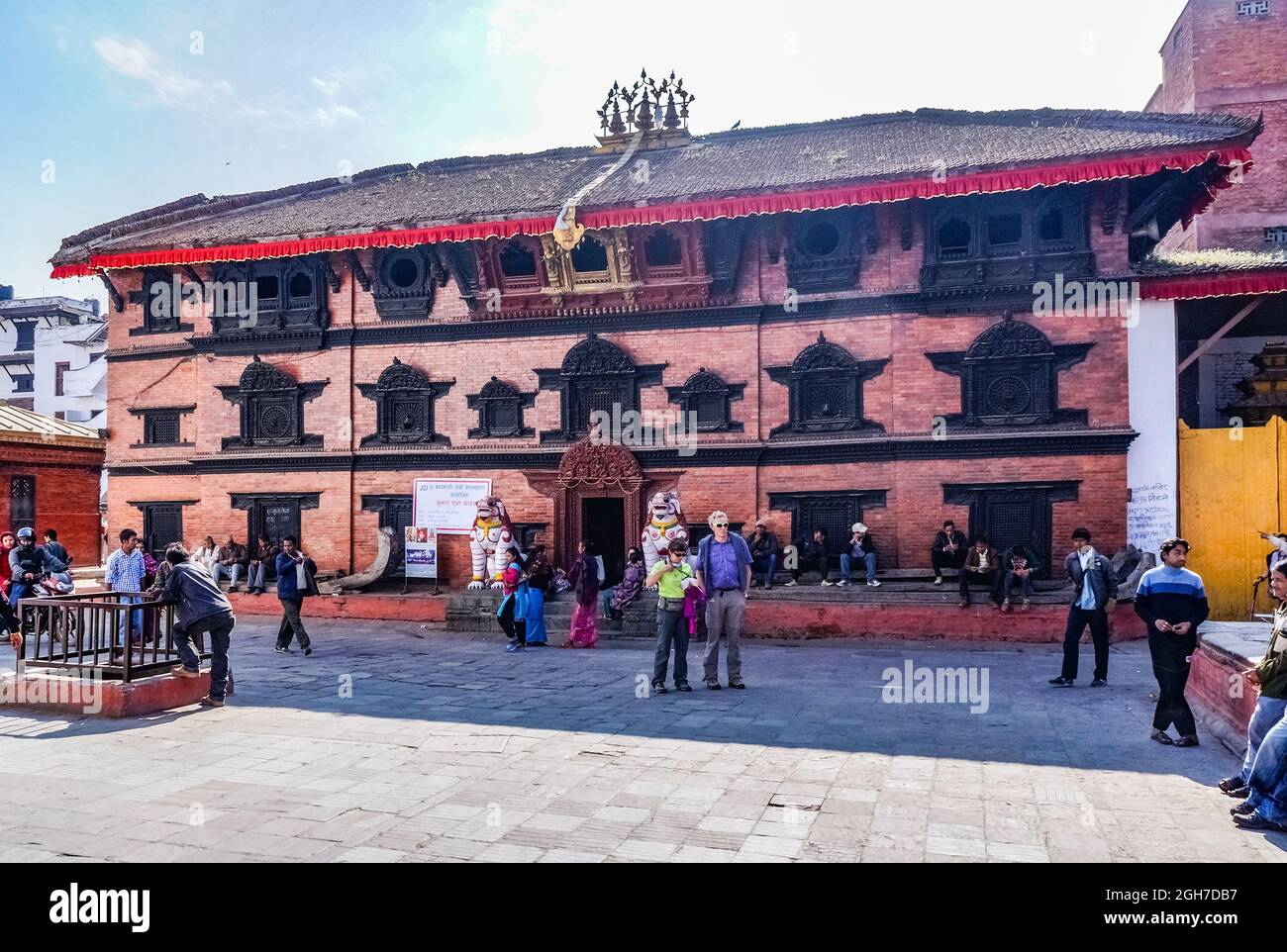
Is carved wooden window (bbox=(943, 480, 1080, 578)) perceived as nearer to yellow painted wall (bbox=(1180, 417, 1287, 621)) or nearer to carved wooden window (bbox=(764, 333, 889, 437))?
carved wooden window (bbox=(764, 333, 889, 437))

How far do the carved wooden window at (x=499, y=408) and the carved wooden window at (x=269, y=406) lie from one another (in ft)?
12.0

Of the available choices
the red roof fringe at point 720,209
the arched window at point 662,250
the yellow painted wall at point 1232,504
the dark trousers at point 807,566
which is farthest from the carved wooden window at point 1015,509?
the arched window at point 662,250

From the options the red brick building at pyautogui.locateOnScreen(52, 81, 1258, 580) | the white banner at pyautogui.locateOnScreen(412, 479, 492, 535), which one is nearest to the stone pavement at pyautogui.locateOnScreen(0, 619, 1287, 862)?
the red brick building at pyautogui.locateOnScreen(52, 81, 1258, 580)

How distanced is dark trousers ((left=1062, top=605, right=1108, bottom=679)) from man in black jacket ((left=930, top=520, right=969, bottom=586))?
4746 mm

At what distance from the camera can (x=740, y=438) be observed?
16.8m

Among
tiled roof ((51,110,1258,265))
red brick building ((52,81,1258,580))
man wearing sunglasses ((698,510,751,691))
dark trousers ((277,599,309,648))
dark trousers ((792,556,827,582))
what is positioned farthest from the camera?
dark trousers ((792,556,827,582))

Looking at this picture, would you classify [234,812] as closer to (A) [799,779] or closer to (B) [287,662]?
(A) [799,779]

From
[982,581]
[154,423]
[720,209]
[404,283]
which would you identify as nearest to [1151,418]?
[982,581]

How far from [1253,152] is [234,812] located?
88.4 feet

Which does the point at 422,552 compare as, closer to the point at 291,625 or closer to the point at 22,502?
the point at 291,625

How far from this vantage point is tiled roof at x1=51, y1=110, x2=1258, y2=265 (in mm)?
14883

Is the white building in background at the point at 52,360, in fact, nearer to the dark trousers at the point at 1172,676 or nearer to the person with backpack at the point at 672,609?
the person with backpack at the point at 672,609

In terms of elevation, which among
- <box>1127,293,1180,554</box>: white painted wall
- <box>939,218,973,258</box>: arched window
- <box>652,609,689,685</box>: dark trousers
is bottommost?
<box>652,609,689,685</box>: dark trousers

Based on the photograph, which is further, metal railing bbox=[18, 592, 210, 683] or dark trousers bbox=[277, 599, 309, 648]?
dark trousers bbox=[277, 599, 309, 648]
